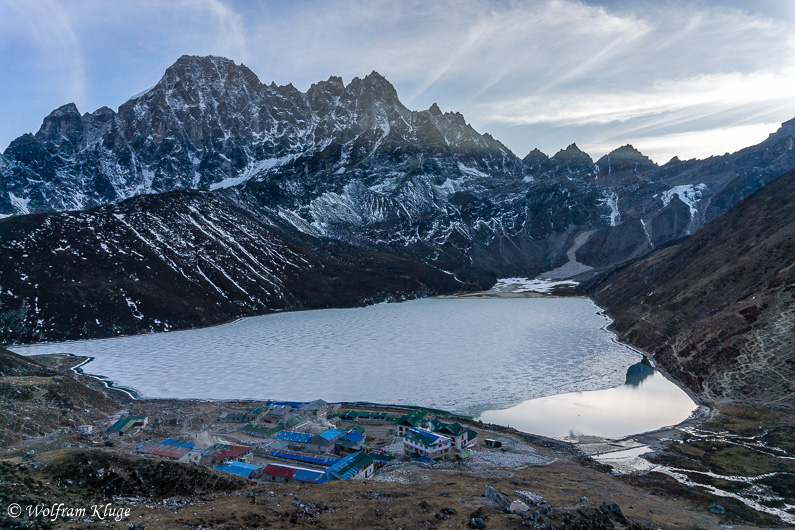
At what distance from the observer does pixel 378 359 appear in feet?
277

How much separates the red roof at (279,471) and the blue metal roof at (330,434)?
26.8 ft

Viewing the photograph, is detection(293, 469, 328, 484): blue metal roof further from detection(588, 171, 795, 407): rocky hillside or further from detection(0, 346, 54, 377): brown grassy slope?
detection(588, 171, 795, 407): rocky hillside

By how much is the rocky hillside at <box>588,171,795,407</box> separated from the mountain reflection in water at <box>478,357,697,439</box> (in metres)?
4.93

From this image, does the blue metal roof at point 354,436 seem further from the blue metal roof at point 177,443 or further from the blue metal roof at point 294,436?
the blue metal roof at point 177,443

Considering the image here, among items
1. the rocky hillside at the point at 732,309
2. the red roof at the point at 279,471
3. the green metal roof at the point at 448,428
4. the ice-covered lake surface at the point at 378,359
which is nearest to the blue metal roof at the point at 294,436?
the red roof at the point at 279,471

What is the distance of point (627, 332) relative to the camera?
97.8m

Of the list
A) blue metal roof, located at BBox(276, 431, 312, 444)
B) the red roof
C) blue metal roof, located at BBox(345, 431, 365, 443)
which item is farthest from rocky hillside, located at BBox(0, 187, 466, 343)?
the red roof

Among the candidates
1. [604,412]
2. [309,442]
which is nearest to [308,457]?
[309,442]

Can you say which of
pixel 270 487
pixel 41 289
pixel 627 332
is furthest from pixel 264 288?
pixel 270 487

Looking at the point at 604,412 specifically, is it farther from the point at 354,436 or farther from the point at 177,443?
the point at 177,443

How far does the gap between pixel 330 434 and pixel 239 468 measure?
425 inches

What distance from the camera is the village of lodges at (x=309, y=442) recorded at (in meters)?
38.0

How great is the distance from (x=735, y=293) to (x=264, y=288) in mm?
125682

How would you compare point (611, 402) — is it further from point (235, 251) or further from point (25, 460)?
point (235, 251)
